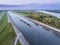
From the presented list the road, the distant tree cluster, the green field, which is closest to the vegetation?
the distant tree cluster

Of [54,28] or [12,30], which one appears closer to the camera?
[54,28]

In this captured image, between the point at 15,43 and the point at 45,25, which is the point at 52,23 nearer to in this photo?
the point at 45,25

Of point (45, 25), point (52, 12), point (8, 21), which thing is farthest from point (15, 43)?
point (52, 12)

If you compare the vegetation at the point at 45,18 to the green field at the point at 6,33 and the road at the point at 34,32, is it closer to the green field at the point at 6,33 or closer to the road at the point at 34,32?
the road at the point at 34,32

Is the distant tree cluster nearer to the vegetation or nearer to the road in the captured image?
the vegetation

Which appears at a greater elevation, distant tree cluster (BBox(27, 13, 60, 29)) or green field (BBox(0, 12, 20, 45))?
distant tree cluster (BBox(27, 13, 60, 29))
